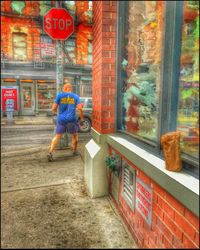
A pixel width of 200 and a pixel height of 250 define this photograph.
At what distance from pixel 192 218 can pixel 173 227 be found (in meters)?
0.29

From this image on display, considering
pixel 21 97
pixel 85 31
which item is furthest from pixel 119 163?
pixel 85 31

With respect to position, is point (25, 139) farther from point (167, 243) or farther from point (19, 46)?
point (19, 46)

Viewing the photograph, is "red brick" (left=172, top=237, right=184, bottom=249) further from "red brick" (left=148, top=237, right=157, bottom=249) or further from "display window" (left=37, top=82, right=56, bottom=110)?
"display window" (left=37, top=82, right=56, bottom=110)

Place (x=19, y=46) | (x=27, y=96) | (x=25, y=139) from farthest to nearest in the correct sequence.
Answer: (x=27, y=96) < (x=19, y=46) < (x=25, y=139)

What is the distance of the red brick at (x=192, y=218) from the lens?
1.40m

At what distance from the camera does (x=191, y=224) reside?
1448 millimetres

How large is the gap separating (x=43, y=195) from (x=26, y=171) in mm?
1261

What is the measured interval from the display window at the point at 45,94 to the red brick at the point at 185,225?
1780cm

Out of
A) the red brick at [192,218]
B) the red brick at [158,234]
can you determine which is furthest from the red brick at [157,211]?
the red brick at [192,218]

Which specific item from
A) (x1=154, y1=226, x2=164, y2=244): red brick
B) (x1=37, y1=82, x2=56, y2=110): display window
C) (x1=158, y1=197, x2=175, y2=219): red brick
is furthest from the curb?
(x1=37, y1=82, x2=56, y2=110): display window

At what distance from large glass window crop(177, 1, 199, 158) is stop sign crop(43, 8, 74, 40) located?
5466 millimetres

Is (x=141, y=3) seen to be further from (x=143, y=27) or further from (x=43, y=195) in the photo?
(x=43, y=195)

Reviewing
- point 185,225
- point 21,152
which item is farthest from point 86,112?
point 185,225

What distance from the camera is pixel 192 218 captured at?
143 centimetres
